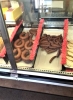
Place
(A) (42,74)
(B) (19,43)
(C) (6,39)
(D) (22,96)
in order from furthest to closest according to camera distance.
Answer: (D) (22,96)
(B) (19,43)
(A) (42,74)
(C) (6,39)

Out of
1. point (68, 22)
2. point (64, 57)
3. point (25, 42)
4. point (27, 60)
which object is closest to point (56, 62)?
point (64, 57)

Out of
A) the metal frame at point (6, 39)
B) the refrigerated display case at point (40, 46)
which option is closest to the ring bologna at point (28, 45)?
the refrigerated display case at point (40, 46)

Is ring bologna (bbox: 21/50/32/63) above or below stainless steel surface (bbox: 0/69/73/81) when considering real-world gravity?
above

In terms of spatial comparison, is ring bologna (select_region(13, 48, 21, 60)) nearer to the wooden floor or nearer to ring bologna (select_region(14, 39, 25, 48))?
ring bologna (select_region(14, 39, 25, 48))

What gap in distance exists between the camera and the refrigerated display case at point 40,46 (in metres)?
1.00

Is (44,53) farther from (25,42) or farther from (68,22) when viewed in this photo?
(68,22)

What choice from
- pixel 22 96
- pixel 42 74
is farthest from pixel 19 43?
pixel 22 96

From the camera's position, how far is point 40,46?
1.21 m

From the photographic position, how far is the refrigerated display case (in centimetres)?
100

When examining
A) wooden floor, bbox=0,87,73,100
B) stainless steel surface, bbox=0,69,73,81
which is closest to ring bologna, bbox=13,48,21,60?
stainless steel surface, bbox=0,69,73,81

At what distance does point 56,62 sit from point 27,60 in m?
0.22

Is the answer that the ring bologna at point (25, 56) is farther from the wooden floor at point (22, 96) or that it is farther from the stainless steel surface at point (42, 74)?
the wooden floor at point (22, 96)

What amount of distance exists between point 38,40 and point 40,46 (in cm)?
7

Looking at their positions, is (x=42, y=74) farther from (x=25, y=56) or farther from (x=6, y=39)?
(x=6, y=39)
